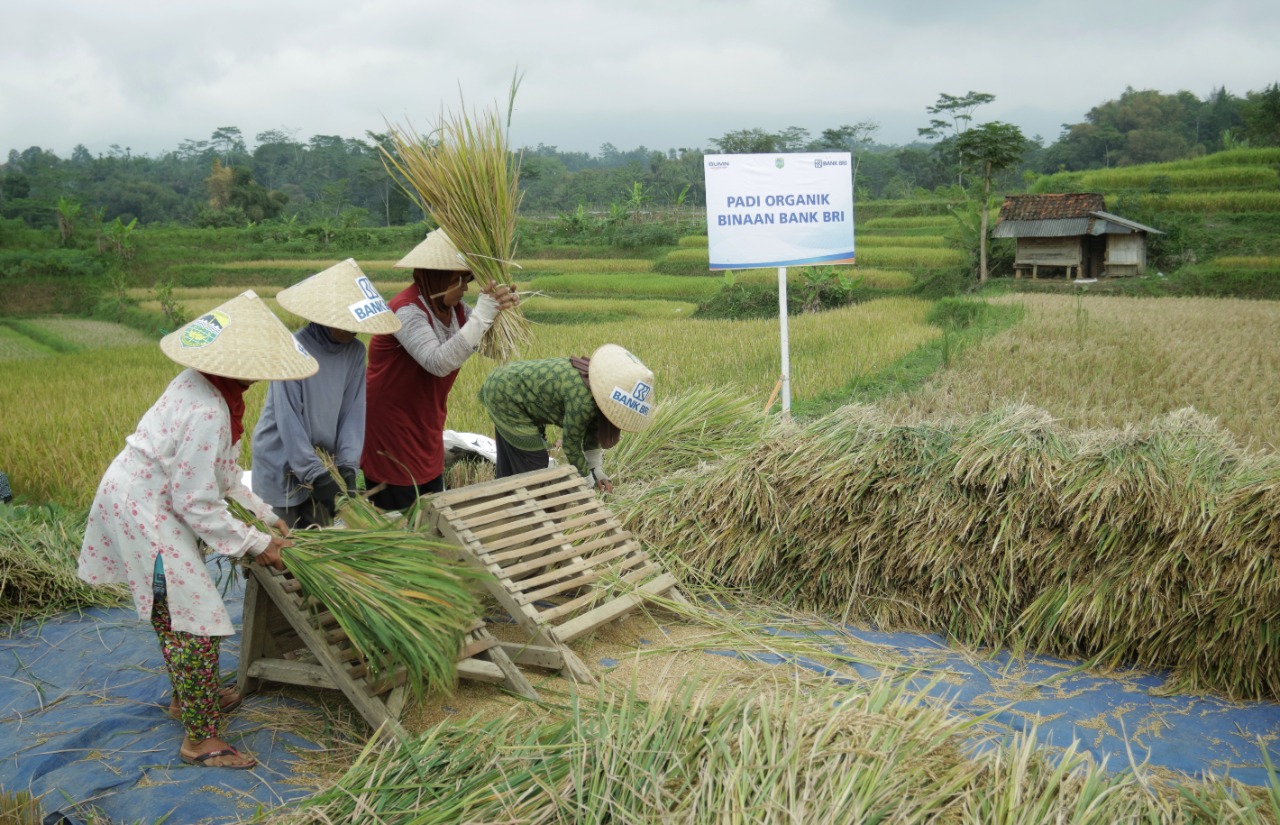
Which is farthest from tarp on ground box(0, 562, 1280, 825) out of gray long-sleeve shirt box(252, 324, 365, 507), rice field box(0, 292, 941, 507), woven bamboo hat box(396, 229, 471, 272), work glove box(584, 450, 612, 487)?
rice field box(0, 292, 941, 507)

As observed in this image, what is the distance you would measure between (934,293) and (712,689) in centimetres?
1474

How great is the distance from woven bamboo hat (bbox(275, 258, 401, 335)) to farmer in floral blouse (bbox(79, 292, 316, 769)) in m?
0.37

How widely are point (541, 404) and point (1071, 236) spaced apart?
578 inches

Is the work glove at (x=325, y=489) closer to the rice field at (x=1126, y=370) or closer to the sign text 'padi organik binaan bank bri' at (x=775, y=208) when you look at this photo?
the sign text 'padi organik binaan bank bri' at (x=775, y=208)

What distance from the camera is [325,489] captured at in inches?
123

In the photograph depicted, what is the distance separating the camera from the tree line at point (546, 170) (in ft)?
52.4

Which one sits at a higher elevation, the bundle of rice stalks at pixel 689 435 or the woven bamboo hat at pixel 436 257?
the woven bamboo hat at pixel 436 257

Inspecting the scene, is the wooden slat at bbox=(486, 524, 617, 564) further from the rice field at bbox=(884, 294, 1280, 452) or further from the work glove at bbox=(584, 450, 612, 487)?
the rice field at bbox=(884, 294, 1280, 452)

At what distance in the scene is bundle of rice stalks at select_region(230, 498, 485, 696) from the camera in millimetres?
2566

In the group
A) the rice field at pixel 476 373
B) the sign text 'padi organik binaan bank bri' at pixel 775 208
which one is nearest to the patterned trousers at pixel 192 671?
the rice field at pixel 476 373

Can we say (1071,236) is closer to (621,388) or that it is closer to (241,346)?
(621,388)

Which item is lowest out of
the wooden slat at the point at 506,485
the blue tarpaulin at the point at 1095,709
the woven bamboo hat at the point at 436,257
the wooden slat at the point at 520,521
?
the blue tarpaulin at the point at 1095,709

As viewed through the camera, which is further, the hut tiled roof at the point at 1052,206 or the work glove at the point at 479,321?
the hut tiled roof at the point at 1052,206

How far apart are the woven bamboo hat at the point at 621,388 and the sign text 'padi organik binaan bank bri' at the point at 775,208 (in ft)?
8.21
